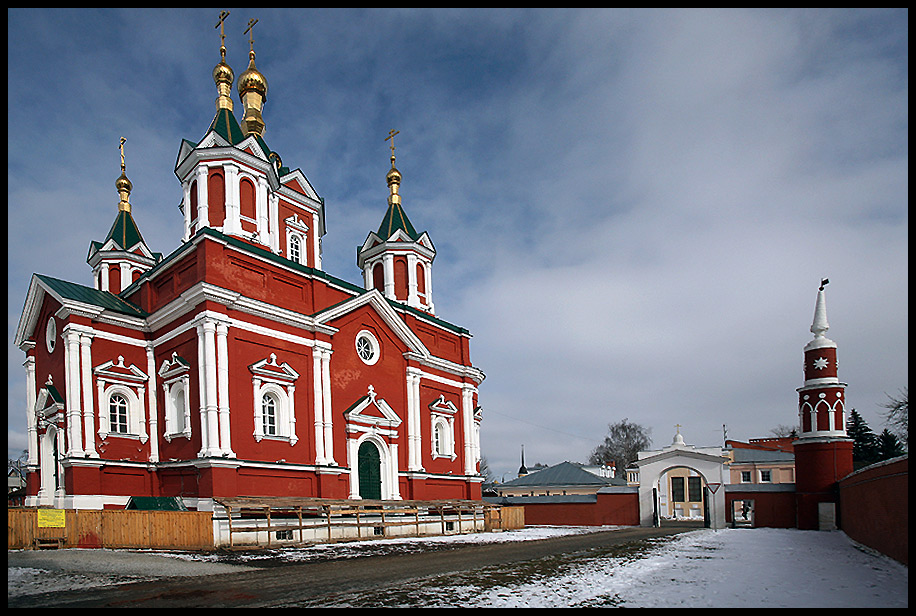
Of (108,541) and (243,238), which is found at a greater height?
(243,238)

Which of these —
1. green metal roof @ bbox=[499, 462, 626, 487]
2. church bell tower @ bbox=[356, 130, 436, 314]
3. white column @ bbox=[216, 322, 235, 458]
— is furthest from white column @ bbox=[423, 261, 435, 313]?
green metal roof @ bbox=[499, 462, 626, 487]

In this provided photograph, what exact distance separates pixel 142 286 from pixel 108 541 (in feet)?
33.0

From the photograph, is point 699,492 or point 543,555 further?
point 699,492

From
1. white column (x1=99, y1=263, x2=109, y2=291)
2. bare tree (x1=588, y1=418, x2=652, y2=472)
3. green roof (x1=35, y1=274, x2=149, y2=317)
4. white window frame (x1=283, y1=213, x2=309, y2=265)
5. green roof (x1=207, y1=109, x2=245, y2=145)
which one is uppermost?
green roof (x1=207, y1=109, x2=245, y2=145)

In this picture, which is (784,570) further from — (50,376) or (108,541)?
(50,376)

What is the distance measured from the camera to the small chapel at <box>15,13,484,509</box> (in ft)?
65.9

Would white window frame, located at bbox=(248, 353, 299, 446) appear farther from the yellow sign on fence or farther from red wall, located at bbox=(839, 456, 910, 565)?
red wall, located at bbox=(839, 456, 910, 565)

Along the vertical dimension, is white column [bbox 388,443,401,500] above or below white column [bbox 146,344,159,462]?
below

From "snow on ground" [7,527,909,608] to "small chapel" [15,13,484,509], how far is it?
6.21m

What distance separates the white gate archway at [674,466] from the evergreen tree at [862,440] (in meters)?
23.3

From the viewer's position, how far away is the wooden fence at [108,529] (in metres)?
15.3

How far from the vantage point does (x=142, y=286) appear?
23.4 metres

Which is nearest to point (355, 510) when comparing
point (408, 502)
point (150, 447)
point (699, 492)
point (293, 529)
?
point (293, 529)

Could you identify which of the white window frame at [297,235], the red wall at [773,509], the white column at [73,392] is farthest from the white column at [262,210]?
the red wall at [773,509]
